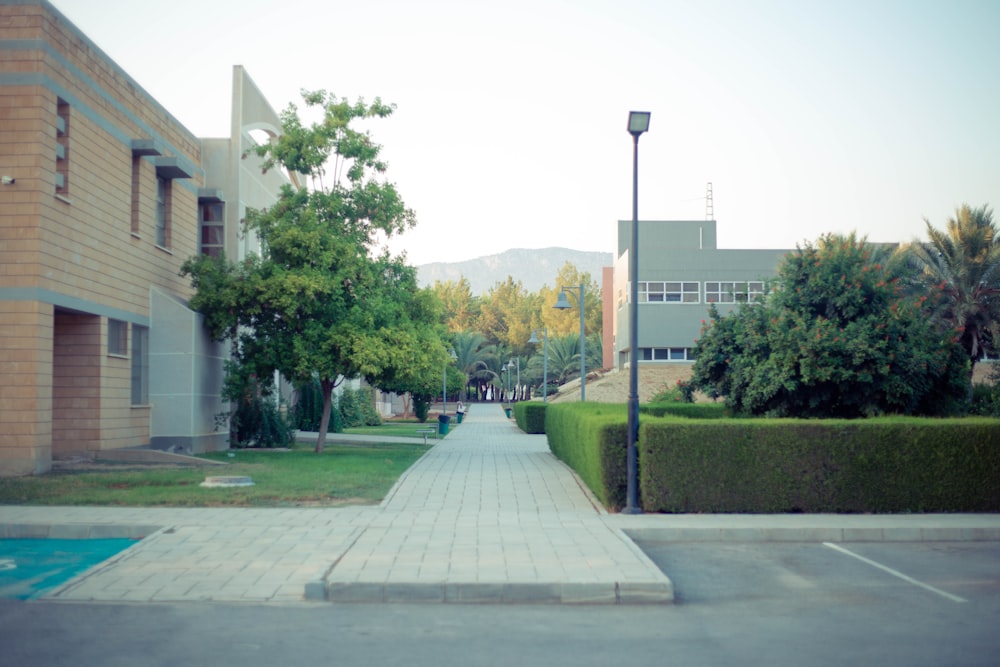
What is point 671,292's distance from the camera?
58656 millimetres

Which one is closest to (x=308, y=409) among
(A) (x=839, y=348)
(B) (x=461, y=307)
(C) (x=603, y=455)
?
(A) (x=839, y=348)

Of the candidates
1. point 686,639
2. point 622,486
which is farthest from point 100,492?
point 686,639

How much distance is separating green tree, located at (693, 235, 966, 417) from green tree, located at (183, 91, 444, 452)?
8.53 meters

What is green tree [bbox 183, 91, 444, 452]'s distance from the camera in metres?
22.3

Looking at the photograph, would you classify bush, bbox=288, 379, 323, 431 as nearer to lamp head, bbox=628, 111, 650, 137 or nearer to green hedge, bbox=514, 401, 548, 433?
green hedge, bbox=514, 401, 548, 433

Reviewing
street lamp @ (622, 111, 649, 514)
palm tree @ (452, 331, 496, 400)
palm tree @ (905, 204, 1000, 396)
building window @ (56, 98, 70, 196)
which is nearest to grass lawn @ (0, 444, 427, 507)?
street lamp @ (622, 111, 649, 514)

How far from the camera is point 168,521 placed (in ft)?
37.6

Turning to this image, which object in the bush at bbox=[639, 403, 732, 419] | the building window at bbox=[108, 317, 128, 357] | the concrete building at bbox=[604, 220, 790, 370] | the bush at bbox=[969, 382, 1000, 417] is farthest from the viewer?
the concrete building at bbox=[604, 220, 790, 370]

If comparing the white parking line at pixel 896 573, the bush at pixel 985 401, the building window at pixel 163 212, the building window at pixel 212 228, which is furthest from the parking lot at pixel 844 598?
the building window at pixel 212 228

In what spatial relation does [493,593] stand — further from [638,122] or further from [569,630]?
[638,122]

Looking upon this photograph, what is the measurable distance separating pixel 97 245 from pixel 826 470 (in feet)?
47.7

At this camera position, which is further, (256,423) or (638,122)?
(256,423)

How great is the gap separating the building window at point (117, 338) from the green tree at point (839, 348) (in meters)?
13.3

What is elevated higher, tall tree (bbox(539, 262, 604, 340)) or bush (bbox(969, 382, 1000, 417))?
tall tree (bbox(539, 262, 604, 340))
